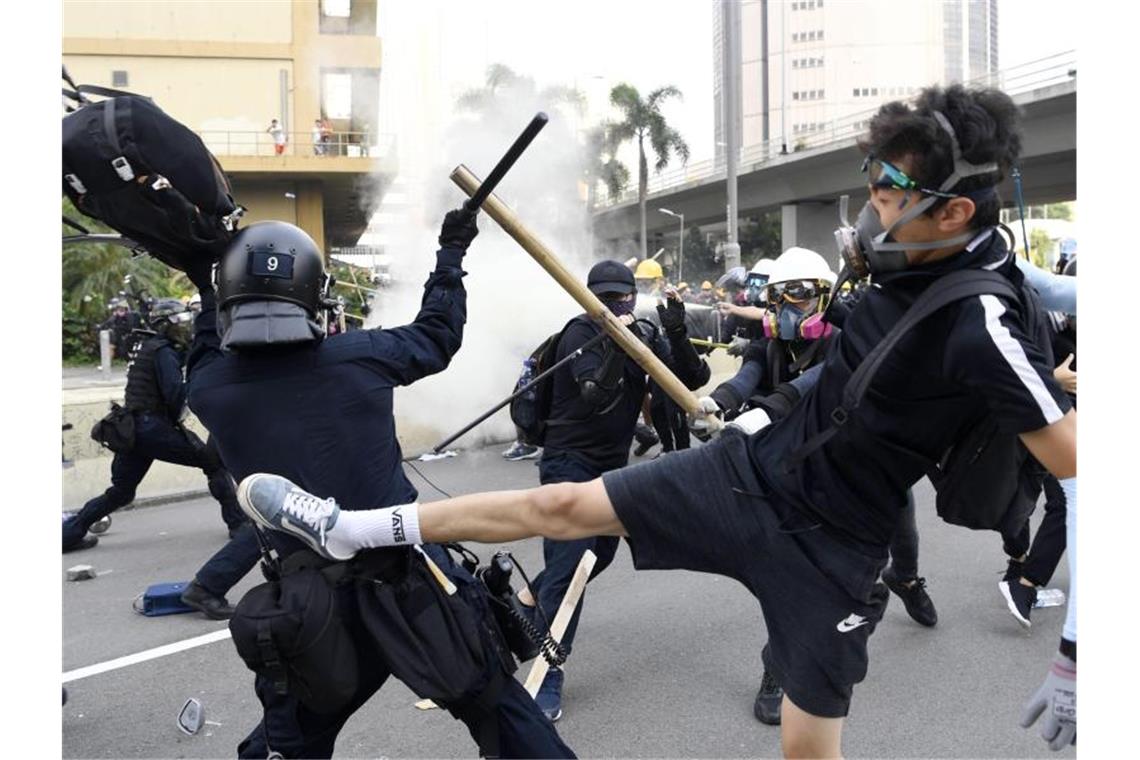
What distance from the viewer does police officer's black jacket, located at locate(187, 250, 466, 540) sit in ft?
8.43

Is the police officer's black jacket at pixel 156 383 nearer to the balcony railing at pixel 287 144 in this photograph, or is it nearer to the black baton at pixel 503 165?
the black baton at pixel 503 165

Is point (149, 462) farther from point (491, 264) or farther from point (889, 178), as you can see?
point (889, 178)

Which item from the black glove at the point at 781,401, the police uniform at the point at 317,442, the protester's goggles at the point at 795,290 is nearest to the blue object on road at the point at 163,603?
the police uniform at the point at 317,442

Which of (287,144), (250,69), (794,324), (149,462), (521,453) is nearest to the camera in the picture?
(794,324)

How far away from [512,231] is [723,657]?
218 centimetres

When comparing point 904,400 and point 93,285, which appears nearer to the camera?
point 904,400

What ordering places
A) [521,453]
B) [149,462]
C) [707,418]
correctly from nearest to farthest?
[707,418] → [149,462] → [521,453]

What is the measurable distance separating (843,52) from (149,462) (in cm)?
8177

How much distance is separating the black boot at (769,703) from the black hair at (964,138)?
2166mm

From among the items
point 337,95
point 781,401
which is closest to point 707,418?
point 781,401

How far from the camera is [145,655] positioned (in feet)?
15.5

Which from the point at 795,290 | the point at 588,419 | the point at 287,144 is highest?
the point at 287,144

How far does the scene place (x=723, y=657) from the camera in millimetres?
4457

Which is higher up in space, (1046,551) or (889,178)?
(889,178)
